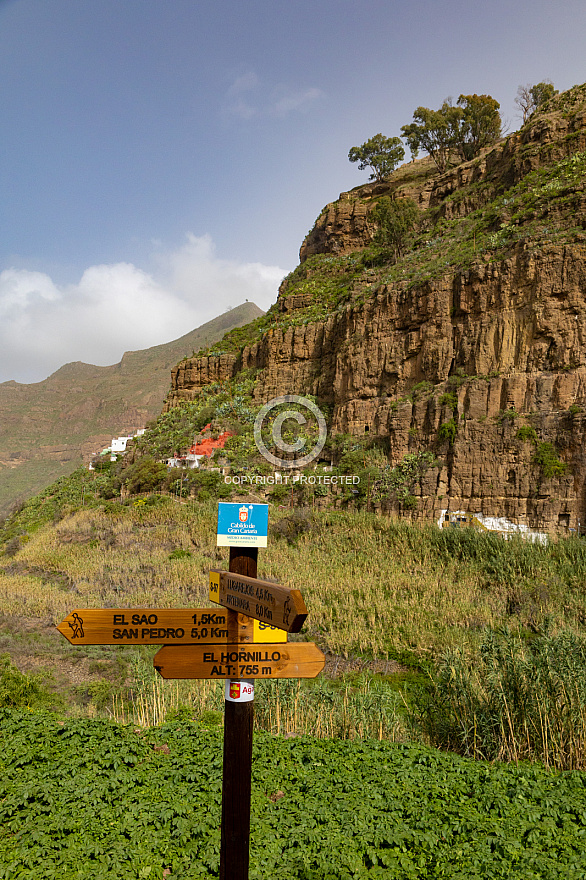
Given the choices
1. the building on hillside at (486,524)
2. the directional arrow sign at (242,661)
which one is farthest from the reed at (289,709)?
the building on hillside at (486,524)

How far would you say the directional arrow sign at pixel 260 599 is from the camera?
1865 millimetres

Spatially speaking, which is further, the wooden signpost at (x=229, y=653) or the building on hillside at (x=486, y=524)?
the building on hillside at (x=486, y=524)

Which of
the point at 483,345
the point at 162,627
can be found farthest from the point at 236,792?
the point at 483,345

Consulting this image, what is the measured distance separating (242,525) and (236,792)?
1.11 metres

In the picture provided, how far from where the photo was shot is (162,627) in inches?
86.7

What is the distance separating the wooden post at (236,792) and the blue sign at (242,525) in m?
0.67

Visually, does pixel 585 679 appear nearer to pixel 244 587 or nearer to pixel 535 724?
pixel 535 724

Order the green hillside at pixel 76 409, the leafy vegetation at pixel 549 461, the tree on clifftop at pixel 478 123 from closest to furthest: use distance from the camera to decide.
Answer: the leafy vegetation at pixel 549 461 < the tree on clifftop at pixel 478 123 < the green hillside at pixel 76 409

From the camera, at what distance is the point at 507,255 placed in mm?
20922

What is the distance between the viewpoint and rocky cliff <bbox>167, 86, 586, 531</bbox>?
1759 cm

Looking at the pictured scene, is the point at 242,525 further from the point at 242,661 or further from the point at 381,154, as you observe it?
the point at 381,154

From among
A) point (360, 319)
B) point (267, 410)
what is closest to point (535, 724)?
point (360, 319)

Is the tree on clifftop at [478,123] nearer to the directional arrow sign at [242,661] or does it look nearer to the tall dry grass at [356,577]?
the tall dry grass at [356,577]

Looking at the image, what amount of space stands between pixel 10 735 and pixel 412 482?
668 inches
